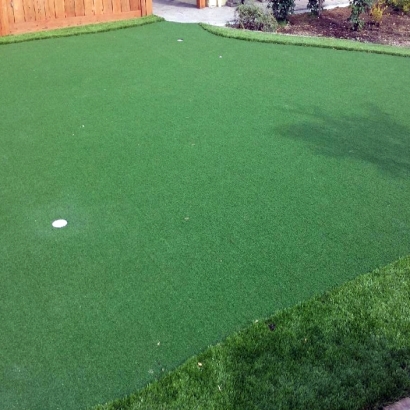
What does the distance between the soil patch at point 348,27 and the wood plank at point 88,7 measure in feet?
9.57

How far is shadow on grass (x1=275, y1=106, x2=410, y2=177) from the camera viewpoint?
482 centimetres

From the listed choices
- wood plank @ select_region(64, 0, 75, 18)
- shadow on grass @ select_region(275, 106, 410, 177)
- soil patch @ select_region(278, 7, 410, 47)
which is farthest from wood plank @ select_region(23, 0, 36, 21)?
shadow on grass @ select_region(275, 106, 410, 177)

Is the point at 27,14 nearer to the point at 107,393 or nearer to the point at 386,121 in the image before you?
the point at 386,121

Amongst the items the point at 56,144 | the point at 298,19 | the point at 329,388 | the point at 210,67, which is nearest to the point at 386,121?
the point at 210,67

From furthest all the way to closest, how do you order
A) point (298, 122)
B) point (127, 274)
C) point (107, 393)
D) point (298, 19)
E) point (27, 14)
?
point (298, 19), point (27, 14), point (298, 122), point (127, 274), point (107, 393)

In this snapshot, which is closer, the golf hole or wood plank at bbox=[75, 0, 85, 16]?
the golf hole

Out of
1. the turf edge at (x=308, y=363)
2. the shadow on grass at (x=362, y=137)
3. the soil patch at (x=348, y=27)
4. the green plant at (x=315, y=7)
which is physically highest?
the green plant at (x=315, y=7)

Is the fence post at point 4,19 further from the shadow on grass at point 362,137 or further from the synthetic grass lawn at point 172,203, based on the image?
the shadow on grass at point 362,137

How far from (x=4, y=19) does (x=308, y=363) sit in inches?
278

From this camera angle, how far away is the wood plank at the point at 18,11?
822cm

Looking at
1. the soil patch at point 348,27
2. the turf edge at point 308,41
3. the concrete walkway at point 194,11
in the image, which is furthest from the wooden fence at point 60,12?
the soil patch at point 348,27

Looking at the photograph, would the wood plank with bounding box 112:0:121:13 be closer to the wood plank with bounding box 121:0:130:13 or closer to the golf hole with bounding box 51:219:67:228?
the wood plank with bounding box 121:0:130:13

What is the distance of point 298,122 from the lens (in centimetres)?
550

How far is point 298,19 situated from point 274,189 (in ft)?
21.8
